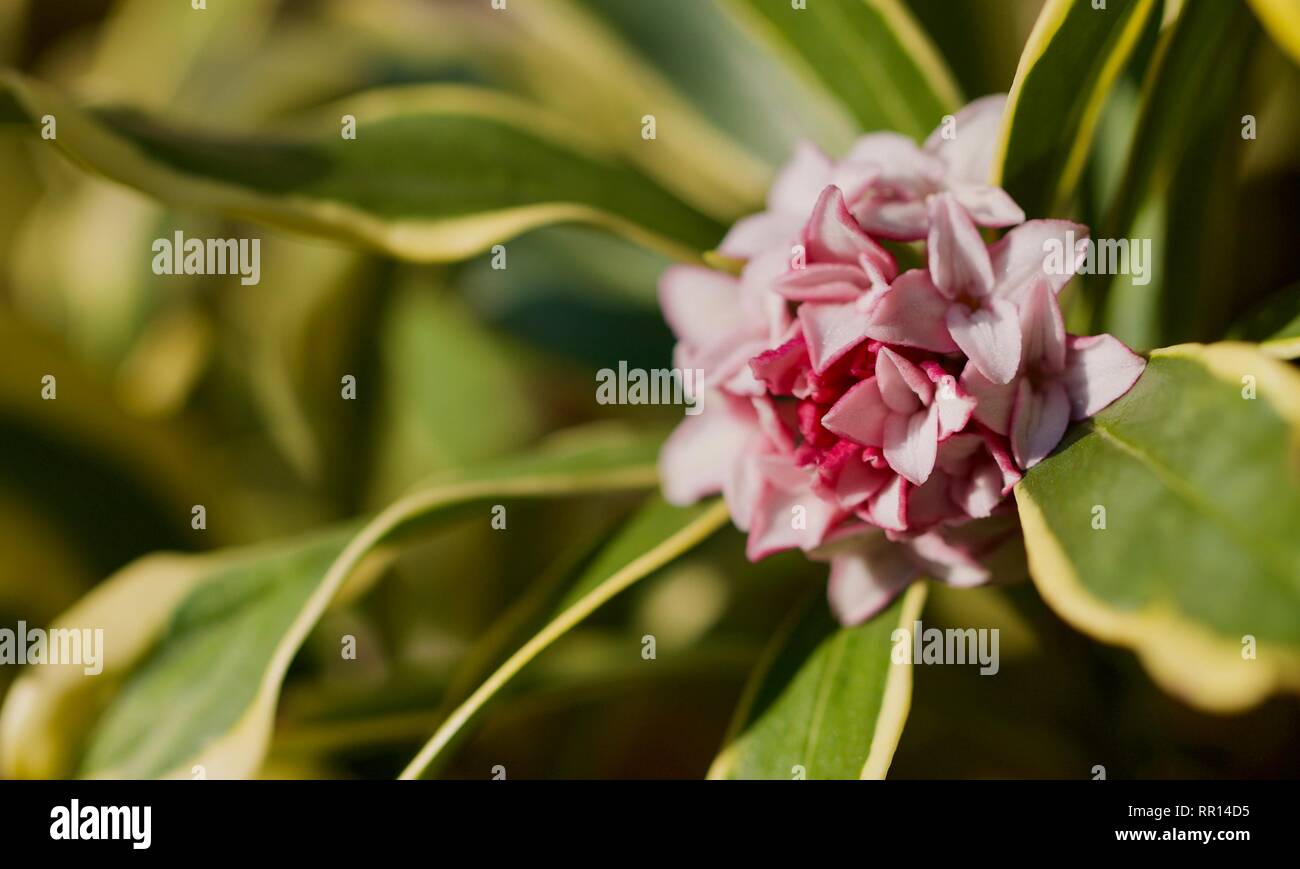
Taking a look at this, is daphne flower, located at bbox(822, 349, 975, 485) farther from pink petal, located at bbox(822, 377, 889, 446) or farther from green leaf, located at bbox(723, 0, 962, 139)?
green leaf, located at bbox(723, 0, 962, 139)

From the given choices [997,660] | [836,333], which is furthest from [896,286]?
[997,660]

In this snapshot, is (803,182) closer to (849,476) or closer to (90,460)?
(849,476)

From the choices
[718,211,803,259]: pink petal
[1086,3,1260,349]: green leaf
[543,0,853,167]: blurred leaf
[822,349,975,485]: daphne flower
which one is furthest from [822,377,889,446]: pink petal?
[543,0,853,167]: blurred leaf

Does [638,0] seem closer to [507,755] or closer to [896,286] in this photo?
[896,286]

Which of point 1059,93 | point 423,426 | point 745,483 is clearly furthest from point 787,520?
point 423,426

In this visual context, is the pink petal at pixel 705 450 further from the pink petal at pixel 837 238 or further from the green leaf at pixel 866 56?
the green leaf at pixel 866 56

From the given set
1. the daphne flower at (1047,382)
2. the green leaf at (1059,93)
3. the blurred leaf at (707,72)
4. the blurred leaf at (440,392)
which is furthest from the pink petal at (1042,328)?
the blurred leaf at (440,392)
